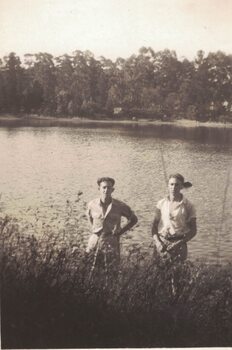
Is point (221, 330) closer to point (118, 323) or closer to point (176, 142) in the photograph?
point (118, 323)

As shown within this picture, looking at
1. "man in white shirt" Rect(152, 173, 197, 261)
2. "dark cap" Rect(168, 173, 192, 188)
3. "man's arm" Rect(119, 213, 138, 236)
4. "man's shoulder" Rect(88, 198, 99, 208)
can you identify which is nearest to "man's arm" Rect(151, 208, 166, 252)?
"man in white shirt" Rect(152, 173, 197, 261)

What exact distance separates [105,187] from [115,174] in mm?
234

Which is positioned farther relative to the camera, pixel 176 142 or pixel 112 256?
pixel 176 142

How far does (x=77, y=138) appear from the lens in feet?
12.8

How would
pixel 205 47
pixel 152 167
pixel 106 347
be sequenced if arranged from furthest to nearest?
pixel 152 167, pixel 205 47, pixel 106 347

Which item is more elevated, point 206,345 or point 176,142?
point 176,142

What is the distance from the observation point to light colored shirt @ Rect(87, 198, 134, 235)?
3424 mm

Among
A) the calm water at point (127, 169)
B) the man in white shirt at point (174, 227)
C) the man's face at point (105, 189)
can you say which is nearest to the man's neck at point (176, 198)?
the man in white shirt at point (174, 227)

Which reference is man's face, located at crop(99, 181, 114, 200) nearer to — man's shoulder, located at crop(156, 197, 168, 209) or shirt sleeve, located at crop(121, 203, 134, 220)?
shirt sleeve, located at crop(121, 203, 134, 220)

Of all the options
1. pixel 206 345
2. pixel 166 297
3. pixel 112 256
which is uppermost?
pixel 112 256

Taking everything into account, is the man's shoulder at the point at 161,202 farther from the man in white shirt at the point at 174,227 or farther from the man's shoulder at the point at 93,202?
the man's shoulder at the point at 93,202

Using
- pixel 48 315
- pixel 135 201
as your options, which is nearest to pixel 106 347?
pixel 48 315

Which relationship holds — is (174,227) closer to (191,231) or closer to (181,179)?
(191,231)

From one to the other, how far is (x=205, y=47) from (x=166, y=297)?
1440mm
